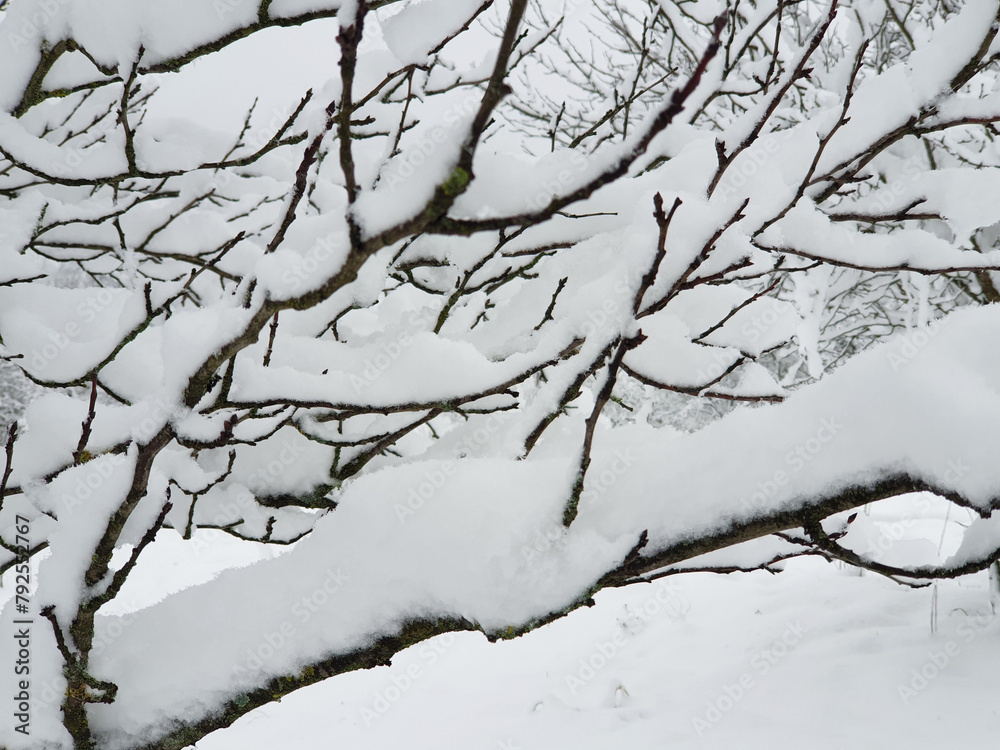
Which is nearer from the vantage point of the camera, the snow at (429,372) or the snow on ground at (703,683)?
the snow at (429,372)

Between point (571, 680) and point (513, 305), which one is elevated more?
point (513, 305)

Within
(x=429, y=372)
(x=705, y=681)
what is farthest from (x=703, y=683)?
(x=429, y=372)

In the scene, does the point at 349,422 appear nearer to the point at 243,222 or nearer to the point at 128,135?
the point at 128,135

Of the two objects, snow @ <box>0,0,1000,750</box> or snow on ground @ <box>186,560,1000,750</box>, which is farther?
snow on ground @ <box>186,560,1000,750</box>

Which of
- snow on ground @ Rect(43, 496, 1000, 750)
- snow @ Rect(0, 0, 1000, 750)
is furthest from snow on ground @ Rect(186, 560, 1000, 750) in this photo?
snow @ Rect(0, 0, 1000, 750)

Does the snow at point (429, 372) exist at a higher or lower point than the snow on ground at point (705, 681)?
higher

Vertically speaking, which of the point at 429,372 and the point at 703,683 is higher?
the point at 429,372

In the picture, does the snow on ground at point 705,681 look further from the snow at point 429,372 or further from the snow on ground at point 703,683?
the snow at point 429,372

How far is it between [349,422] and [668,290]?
4.04 feet

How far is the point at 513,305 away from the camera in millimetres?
1825

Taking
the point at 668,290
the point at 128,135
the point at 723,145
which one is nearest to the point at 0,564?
the point at 128,135

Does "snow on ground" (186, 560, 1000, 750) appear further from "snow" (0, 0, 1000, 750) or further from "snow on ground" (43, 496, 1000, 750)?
"snow" (0, 0, 1000, 750)

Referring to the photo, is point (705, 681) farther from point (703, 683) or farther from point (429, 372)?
point (429, 372)

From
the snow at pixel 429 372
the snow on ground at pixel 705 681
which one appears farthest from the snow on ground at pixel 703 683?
the snow at pixel 429 372
